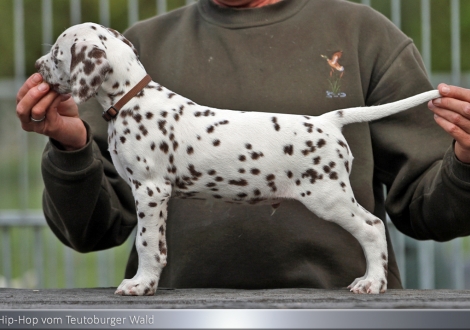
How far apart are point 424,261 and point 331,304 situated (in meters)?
3.81

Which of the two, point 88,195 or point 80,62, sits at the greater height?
point 80,62

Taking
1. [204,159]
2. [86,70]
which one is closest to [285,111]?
[204,159]

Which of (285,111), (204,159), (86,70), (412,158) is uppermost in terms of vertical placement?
(86,70)

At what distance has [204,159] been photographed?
8.74 ft

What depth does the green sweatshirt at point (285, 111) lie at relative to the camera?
3330mm

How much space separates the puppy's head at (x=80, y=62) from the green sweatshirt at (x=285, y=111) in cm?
51

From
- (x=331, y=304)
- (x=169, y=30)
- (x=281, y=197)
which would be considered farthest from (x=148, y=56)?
(x=331, y=304)

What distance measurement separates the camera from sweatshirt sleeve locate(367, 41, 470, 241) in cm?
314

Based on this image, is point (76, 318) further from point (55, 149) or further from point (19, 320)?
point (55, 149)

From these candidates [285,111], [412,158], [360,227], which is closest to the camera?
[360,227]

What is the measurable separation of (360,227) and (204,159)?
628 mm

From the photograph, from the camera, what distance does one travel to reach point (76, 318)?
2174 millimetres

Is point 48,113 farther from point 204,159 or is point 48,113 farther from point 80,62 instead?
point 204,159

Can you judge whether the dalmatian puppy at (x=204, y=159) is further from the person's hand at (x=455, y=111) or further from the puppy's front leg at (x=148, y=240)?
the person's hand at (x=455, y=111)
